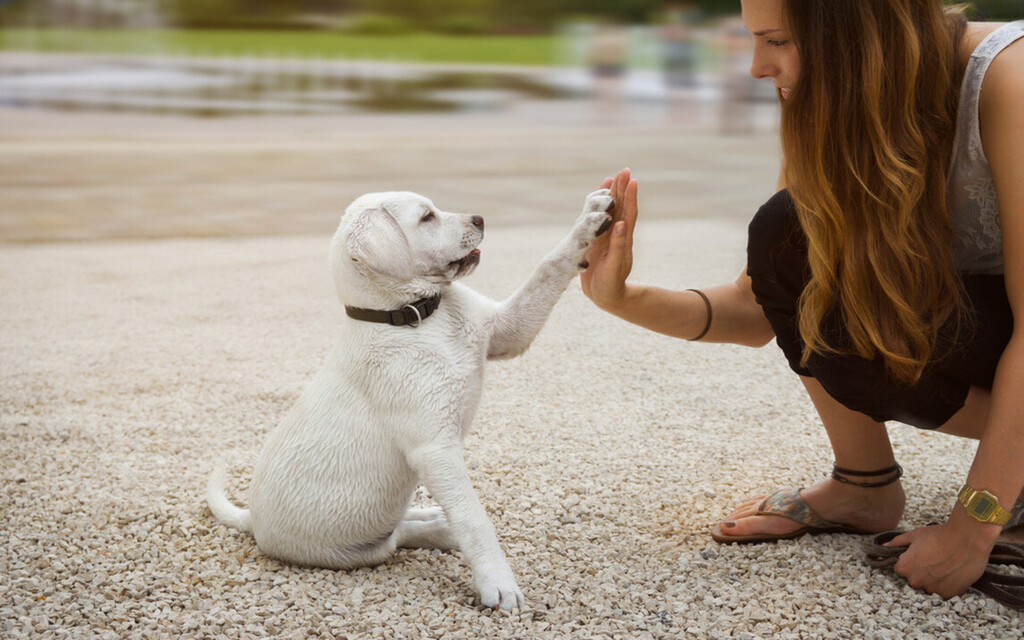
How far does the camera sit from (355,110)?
13312 millimetres

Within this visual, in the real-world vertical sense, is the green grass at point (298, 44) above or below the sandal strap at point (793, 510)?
above

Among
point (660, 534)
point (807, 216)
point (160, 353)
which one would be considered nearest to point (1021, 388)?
point (807, 216)

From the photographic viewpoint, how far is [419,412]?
1650 millimetres

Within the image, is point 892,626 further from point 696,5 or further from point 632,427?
point 696,5

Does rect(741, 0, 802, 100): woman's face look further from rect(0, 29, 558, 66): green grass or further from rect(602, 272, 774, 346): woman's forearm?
rect(0, 29, 558, 66): green grass

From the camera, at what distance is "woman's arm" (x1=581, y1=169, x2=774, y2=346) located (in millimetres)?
1814

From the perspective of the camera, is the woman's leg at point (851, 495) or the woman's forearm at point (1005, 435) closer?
the woman's forearm at point (1005, 435)

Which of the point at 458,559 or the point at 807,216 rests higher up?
the point at 807,216

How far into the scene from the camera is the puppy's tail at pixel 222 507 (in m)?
1.92

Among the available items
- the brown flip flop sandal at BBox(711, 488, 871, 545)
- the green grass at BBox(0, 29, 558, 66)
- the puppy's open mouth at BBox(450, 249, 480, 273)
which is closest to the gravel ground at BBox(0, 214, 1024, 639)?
A: the brown flip flop sandal at BBox(711, 488, 871, 545)

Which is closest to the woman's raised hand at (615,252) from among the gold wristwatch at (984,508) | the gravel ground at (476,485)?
the gravel ground at (476,485)

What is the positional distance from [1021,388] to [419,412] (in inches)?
37.6

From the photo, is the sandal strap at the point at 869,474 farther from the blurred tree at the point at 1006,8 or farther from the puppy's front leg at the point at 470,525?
the blurred tree at the point at 1006,8

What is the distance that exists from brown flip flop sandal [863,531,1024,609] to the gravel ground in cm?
3
